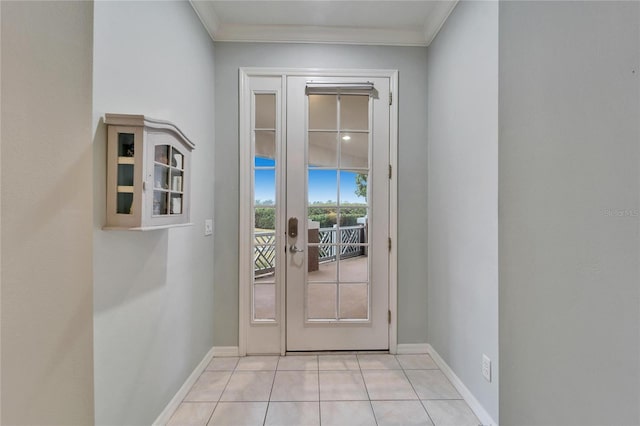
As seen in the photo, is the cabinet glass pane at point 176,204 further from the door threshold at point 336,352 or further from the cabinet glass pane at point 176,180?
the door threshold at point 336,352

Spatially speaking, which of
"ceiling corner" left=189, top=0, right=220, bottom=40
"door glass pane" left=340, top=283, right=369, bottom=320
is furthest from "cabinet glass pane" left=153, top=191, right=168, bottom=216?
"door glass pane" left=340, top=283, right=369, bottom=320

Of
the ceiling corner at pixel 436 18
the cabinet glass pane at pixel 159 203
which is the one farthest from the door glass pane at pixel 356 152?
the cabinet glass pane at pixel 159 203

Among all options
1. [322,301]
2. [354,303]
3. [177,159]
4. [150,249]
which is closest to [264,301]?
[322,301]

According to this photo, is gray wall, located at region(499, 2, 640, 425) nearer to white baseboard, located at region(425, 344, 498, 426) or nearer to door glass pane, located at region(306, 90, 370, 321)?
white baseboard, located at region(425, 344, 498, 426)

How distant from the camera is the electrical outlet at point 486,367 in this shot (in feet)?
5.12

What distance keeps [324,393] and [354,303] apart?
2.43ft

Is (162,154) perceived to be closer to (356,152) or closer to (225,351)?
(356,152)

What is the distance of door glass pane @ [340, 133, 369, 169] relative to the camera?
243cm

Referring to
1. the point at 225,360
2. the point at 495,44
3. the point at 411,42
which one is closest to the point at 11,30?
the point at 495,44

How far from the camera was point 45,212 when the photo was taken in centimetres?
81

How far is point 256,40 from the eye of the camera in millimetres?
2346

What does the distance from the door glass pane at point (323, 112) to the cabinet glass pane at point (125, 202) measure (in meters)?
1.56

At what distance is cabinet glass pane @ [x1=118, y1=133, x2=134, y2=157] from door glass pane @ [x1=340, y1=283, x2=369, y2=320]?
183 cm

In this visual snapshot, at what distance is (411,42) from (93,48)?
222 centimetres
